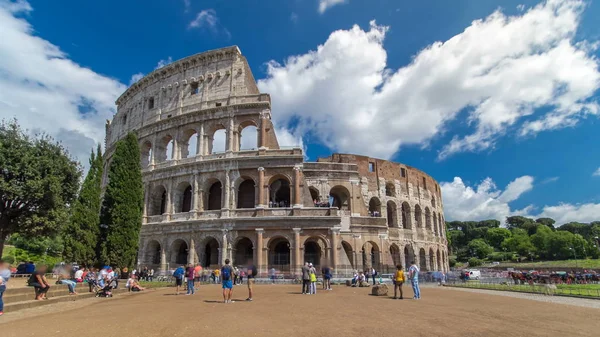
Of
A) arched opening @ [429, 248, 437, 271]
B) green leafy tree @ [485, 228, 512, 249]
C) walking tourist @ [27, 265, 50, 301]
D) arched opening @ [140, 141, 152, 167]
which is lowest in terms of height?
arched opening @ [429, 248, 437, 271]

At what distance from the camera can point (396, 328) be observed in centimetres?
783

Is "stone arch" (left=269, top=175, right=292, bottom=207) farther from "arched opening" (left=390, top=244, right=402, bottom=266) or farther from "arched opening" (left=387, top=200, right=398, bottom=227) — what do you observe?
"arched opening" (left=390, top=244, right=402, bottom=266)

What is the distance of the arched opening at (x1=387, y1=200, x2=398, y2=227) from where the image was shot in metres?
37.8

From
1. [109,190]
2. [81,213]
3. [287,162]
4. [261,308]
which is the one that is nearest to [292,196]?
[287,162]

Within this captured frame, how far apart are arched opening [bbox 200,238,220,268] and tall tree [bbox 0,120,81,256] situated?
10.6 meters

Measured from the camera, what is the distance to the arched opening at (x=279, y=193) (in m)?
29.6

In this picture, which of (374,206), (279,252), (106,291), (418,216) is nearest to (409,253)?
(418,216)

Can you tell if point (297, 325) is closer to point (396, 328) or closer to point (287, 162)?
point (396, 328)

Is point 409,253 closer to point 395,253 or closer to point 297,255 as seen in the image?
point 395,253

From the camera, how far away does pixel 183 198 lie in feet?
102

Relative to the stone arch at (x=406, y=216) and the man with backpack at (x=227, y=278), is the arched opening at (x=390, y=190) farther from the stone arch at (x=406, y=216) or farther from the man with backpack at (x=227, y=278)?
the man with backpack at (x=227, y=278)

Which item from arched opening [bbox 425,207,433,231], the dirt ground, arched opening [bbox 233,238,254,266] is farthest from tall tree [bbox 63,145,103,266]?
arched opening [bbox 425,207,433,231]

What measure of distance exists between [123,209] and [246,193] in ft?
32.7

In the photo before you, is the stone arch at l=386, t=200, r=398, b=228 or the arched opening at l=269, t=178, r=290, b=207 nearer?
the arched opening at l=269, t=178, r=290, b=207
